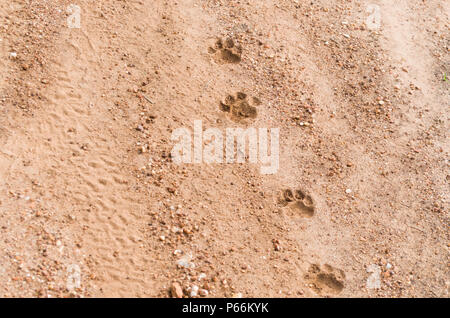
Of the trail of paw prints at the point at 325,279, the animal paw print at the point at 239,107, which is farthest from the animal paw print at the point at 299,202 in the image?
the animal paw print at the point at 239,107

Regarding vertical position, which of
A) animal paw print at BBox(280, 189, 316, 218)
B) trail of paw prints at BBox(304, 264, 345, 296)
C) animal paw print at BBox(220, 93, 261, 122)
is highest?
animal paw print at BBox(220, 93, 261, 122)

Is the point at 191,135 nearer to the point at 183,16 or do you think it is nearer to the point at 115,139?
the point at 115,139

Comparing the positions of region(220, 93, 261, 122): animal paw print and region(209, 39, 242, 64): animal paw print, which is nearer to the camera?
region(220, 93, 261, 122): animal paw print

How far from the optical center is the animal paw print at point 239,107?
5654 millimetres

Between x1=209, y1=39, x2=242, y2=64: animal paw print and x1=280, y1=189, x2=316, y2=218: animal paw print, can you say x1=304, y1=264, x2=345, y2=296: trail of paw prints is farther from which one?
x1=209, y1=39, x2=242, y2=64: animal paw print

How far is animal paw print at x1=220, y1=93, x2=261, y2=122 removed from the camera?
565cm

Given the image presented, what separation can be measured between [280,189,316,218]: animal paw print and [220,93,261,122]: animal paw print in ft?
3.82

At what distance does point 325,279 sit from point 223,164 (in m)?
1.76

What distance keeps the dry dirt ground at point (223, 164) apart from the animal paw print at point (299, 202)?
0.05ft

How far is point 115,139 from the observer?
523cm

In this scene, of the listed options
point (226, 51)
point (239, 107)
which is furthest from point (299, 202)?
point (226, 51)

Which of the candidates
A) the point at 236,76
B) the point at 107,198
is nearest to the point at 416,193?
the point at 236,76

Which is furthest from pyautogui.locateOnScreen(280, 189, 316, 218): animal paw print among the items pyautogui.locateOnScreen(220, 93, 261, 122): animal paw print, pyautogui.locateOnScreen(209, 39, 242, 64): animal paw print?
pyautogui.locateOnScreen(209, 39, 242, 64): animal paw print

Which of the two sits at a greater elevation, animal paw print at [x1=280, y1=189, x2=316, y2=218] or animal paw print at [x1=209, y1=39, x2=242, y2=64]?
animal paw print at [x1=209, y1=39, x2=242, y2=64]
